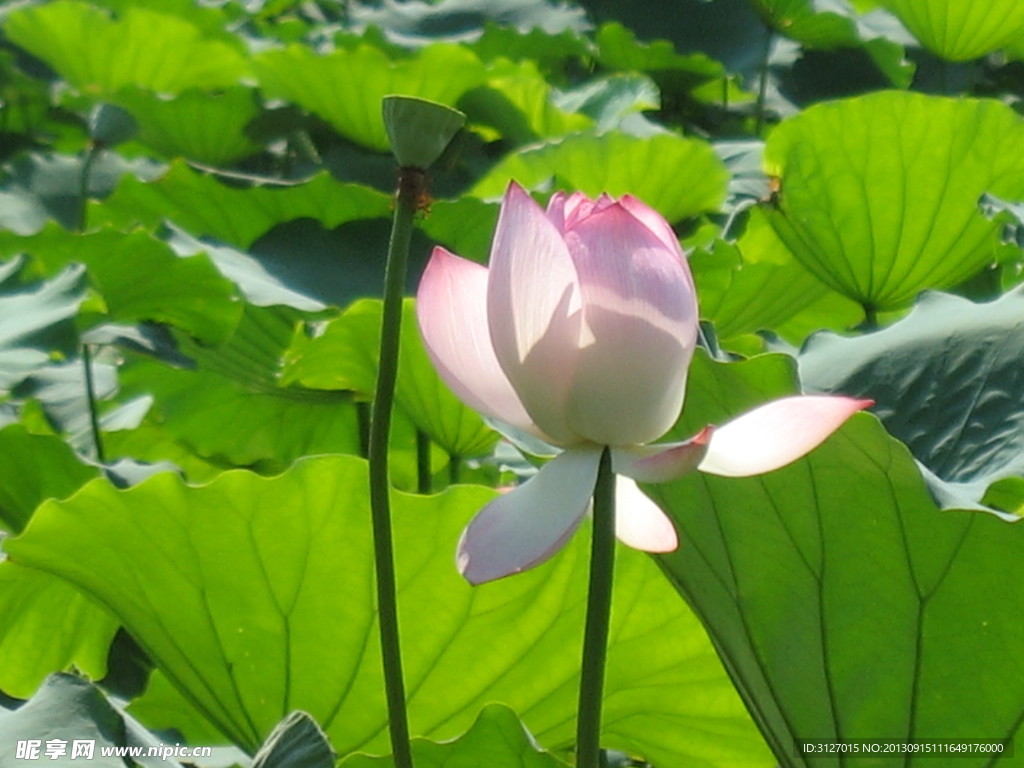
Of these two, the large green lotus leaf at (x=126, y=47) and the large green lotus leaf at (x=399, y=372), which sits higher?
the large green lotus leaf at (x=399, y=372)

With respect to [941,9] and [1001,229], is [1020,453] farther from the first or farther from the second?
[941,9]

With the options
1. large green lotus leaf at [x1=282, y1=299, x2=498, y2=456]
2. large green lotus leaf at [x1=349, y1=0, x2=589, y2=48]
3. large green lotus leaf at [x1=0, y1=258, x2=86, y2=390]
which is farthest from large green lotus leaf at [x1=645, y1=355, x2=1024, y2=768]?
large green lotus leaf at [x1=349, y1=0, x2=589, y2=48]

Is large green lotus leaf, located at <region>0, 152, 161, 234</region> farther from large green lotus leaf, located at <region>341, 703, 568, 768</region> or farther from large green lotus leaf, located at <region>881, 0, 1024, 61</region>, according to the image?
large green lotus leaf, located at <region>341, 703, 568, 768</region>

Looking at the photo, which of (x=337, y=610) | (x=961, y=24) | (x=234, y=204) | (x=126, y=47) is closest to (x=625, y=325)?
(x=337, y=610)

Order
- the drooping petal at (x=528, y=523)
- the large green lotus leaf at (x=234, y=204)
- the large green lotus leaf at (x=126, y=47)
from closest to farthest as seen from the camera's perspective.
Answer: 1. the drooping petal at (x=528, y=523)
2. the large green lotus leaf at (x=234, y=204)
3. the large green lotus leaf at (x=126, y=47)

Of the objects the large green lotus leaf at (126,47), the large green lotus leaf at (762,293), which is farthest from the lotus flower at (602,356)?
the large green lotus leaf at (126,47)

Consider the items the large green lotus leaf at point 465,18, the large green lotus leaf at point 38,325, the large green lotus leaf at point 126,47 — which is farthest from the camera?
the large green lotus leaf at point 465,18

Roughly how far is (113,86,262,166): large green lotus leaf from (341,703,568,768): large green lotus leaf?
1.38 m

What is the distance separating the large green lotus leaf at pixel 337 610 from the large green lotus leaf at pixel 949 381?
179 mm

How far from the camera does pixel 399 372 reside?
3.52ft

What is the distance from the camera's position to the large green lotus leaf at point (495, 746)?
65cm

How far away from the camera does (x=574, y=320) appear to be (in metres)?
0.47

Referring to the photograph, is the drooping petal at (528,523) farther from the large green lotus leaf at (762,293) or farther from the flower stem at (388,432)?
the large green lotus leaf at (762,293)

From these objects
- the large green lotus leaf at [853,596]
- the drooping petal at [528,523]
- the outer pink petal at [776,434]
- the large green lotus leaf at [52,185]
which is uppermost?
the outer pink petal at [776,434]
